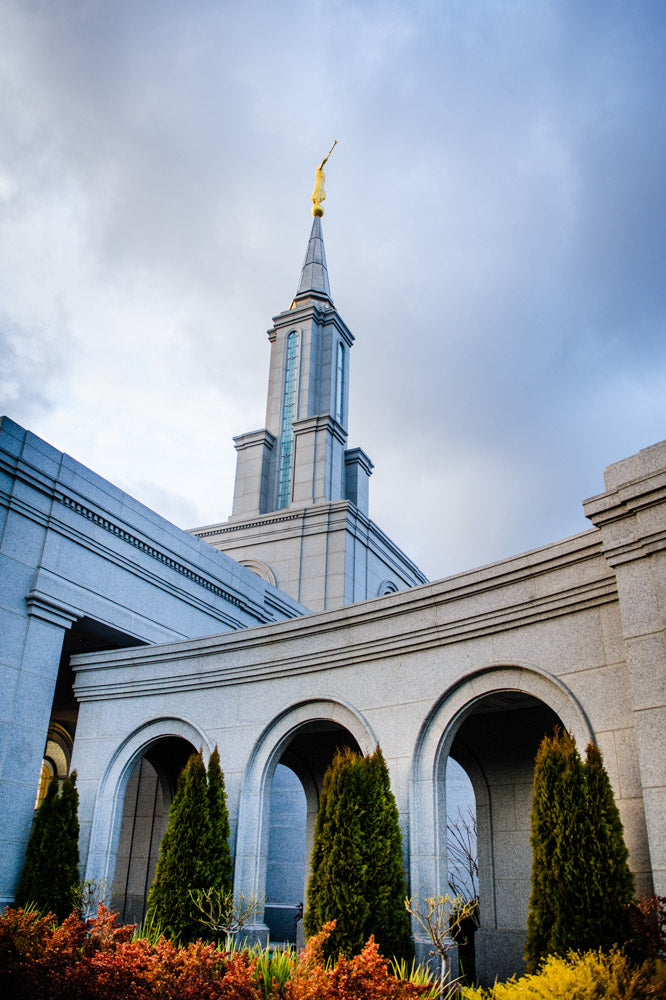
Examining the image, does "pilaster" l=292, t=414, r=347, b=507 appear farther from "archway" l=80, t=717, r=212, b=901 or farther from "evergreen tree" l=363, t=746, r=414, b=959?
"evergreen tree" l=363, t=746, r=414, b=959

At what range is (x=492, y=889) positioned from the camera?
489 inches

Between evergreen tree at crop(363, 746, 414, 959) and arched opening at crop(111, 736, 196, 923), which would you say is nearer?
evergreen tree at crop(363, 746, 414, 959)

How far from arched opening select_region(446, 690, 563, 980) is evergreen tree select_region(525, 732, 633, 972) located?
3.64 metres

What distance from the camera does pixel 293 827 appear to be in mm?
20031

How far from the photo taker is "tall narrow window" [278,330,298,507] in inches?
1192

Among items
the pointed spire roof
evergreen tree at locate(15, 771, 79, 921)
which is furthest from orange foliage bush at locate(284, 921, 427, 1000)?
the pointed spire roof

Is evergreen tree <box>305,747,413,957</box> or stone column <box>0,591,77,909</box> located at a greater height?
stone column <box>0,591,77,909</box>

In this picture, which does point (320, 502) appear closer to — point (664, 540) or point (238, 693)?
point (238, 693)

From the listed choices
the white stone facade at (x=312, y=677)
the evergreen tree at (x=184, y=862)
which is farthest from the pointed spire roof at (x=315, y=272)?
the evergreen tree at (x=184, y=862)

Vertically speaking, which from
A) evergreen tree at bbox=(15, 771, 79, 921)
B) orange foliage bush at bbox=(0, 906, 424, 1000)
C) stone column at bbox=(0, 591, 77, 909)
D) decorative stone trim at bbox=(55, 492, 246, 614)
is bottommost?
orange foliage bush at bbox=(0, 906, 424, 1000)

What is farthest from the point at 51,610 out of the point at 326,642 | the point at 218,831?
the point at 326,642

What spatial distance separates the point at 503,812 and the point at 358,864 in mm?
4094

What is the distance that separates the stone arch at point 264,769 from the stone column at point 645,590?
4.17 meters

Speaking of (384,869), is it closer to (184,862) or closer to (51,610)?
(184,862)
